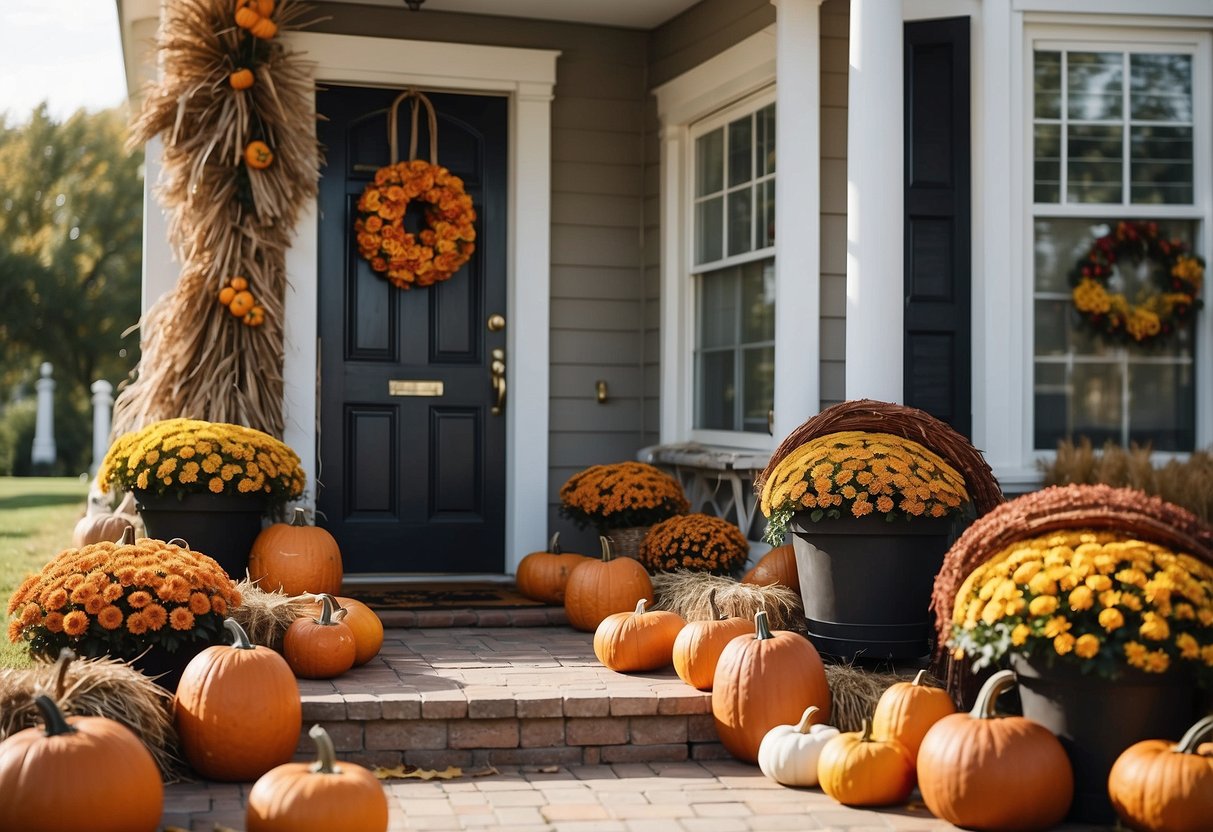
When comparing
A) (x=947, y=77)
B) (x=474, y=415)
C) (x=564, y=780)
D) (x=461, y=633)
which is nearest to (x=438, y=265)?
(x=474, y=415)

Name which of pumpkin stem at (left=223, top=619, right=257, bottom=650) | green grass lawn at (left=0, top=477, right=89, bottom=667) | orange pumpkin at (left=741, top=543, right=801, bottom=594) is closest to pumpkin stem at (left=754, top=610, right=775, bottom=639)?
orange pumpkin at (left=741, top=543, right=801, bottom=594)

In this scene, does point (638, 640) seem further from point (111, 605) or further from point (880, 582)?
point (111, 605)

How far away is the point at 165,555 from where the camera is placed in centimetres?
374

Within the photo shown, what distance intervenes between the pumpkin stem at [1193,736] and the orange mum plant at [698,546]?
87.8 inches

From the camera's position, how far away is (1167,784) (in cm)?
288

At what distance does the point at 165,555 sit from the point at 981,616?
2265 millimetres

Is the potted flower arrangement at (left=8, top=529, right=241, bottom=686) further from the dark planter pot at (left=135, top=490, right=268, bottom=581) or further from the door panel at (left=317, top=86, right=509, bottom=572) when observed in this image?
the door panel at (left=317, top=86, right=509, bottom=572)

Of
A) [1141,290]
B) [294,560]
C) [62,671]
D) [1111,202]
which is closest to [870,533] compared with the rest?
[1141,290]

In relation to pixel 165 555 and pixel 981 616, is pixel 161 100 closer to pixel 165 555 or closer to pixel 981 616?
pixel 165 555

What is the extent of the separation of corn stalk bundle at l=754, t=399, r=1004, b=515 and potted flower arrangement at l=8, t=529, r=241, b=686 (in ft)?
6.27

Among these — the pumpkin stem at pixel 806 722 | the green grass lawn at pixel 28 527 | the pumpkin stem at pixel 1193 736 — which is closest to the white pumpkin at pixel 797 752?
the pumpkin stem at pixel 806 722

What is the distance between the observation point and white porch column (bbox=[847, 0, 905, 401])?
4.59 m

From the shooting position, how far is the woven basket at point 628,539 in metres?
5.39

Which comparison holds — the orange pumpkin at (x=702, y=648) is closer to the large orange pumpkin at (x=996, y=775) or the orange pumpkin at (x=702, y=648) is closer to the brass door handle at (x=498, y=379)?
the large orange pumpkin at (x=996, y=775)
